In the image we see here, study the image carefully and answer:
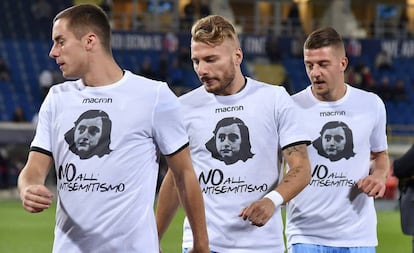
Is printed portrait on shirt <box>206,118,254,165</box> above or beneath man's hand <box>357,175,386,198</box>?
above

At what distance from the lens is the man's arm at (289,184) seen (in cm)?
552

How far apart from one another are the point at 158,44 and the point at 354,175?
31841 millimetres

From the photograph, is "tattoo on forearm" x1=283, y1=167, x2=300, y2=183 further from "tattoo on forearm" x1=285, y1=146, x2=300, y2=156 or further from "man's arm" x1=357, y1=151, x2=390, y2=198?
"man's arm" x1=357, y1=151, x2=390, y2=198

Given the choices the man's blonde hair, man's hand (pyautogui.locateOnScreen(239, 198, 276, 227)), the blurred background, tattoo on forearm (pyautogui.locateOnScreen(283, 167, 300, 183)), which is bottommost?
the blurred background

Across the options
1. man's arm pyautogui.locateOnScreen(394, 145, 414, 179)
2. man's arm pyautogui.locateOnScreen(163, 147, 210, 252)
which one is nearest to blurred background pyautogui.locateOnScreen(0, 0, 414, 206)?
man's arm pyautogui.locateOnScreen(394, 145, 414, 179)

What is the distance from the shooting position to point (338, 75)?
7.55 meters

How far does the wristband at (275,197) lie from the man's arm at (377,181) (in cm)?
→ 137

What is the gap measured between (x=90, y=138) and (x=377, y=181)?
2489mm

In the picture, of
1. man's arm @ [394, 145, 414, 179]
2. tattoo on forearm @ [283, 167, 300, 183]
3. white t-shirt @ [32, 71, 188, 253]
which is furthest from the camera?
man's arm @ [394, 145, 414, 179]

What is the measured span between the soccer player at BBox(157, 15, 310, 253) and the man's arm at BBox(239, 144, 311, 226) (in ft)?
0.11

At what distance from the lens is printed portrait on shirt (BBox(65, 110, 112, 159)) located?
518 cm

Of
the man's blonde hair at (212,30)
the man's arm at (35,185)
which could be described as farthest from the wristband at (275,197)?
the man's arm at (35,185)

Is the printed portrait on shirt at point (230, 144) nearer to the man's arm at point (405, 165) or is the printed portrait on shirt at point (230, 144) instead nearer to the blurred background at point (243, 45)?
the man's arm at point (405, 165)

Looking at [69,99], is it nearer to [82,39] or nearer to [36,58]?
[82,39]
